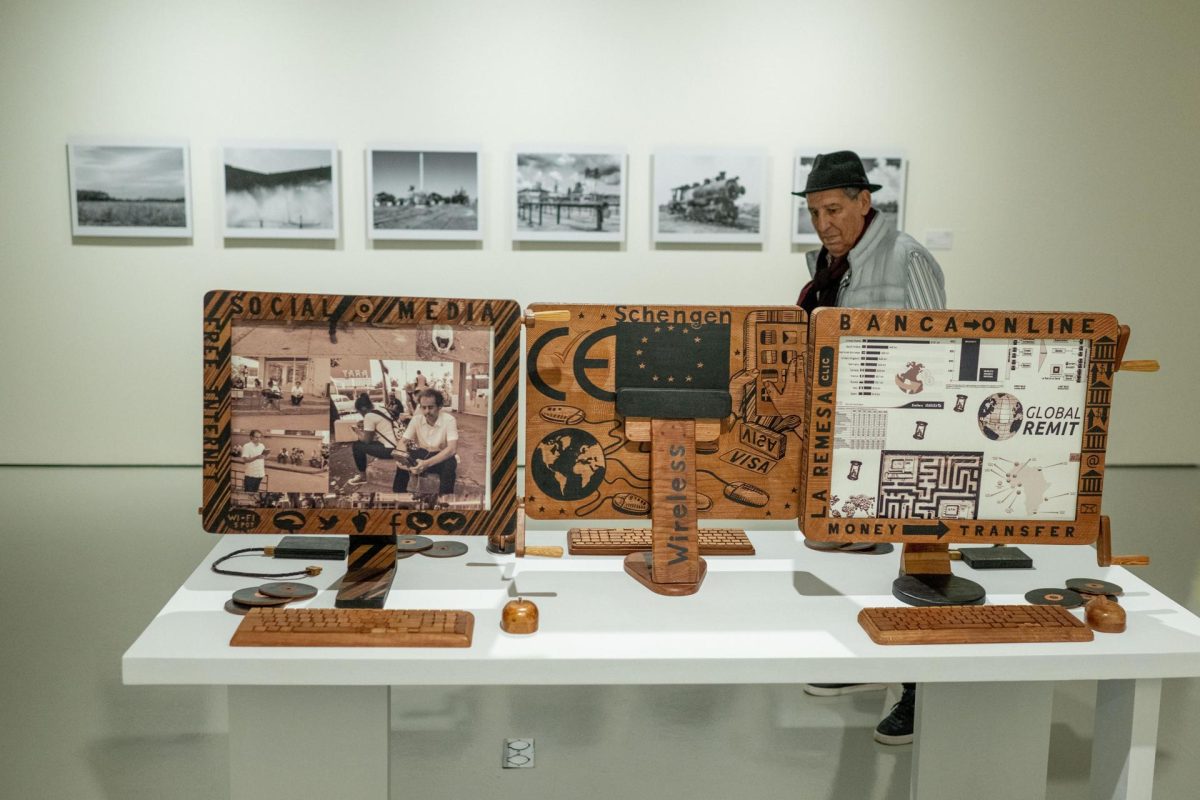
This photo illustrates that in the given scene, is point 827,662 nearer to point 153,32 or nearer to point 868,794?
point 868,794

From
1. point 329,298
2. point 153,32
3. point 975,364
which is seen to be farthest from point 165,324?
point 975,364

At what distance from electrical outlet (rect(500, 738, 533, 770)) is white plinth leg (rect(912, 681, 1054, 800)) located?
108 cm

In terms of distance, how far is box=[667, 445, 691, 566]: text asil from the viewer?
1796 millimetres

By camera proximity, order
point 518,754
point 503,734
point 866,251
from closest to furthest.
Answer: point 518,754 < point 503,734 < point 866,251

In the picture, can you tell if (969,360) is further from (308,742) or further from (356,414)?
(308,742)

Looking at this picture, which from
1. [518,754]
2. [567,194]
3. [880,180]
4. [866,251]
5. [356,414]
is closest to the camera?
[356,414]

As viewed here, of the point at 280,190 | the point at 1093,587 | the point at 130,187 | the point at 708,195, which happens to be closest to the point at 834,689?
the point at 1093,587

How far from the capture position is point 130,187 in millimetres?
5609

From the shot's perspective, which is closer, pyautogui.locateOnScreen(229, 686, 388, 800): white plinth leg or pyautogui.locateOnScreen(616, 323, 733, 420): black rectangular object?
pyautogui.locateOnScreen(229, 686, 388, 800): white plinth leg

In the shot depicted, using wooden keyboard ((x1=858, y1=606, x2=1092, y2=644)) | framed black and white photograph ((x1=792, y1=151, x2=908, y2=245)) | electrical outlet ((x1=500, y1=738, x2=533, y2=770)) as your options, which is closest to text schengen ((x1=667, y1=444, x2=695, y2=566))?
wooden keyboard ((x1=858, y1=606, x2=1092, y2=644))

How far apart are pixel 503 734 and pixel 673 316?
1504 millimetres

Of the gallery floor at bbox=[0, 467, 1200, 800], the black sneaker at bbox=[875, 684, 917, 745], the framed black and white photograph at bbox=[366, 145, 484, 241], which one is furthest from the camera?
the framed black and white photograph at bbox=[366, 145, 484, 241]

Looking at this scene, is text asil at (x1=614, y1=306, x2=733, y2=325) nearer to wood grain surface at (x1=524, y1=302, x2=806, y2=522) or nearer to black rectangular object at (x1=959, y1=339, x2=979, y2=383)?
wood grain surface at (x1=524, y1=302, x2=806, y2=522)

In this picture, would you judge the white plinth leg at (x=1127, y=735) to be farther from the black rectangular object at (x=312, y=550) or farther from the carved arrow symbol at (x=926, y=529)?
the black rectangular object at (x=312, y=550)
